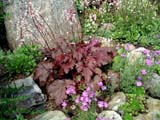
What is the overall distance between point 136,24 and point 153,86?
5.09ft

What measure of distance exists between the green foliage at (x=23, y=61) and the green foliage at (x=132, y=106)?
1.50 m

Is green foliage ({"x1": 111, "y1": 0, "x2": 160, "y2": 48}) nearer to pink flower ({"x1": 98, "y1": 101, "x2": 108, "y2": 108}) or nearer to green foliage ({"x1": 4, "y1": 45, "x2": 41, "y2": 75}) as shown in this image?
green foliage ({"x1": 4, "y1": 45, "x2": 41, "y2": 75})

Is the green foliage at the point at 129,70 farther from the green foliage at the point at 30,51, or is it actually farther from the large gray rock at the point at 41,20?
the green foliage at the point at 30,51

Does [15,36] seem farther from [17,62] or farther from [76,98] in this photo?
[76,98]

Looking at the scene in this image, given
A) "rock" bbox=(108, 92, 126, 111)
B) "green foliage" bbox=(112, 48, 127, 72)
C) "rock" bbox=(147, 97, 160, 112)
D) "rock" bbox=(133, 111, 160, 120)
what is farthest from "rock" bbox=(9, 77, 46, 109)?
"rock" bbox=(147, 97, 160, 112)

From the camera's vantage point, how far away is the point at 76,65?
5223mm

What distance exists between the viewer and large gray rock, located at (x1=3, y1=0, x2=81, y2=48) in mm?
5938

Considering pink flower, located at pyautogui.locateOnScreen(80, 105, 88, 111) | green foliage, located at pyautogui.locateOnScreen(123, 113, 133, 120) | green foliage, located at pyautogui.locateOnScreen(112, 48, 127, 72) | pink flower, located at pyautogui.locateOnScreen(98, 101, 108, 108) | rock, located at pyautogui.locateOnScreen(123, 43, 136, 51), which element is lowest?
green foliage, located at pyautogui.locateOnScreen(123, 113, 133, 120)

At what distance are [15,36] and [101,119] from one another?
231 cm

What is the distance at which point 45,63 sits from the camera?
213 inches

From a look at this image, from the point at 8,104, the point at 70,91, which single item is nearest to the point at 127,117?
the point at 70,91

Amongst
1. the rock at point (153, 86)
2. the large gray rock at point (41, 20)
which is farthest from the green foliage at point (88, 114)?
the large gray rock at point (41, 20)

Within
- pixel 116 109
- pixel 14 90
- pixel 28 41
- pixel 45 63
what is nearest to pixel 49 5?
pixel 28 41

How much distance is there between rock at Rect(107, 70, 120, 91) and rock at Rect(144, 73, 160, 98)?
Result: 378 millimetres
